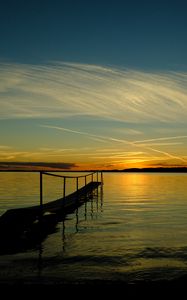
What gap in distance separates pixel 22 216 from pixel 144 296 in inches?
608

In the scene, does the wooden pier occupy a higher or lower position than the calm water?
higher

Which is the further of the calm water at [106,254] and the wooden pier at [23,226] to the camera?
the wooden pier at [23,226]

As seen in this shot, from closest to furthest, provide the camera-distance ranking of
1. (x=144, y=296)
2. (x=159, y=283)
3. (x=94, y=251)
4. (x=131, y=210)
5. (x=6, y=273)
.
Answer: (x=144, y=296) < (x=159, y=283) < (x=6, y=273) < (x=94, y=251) < (x=131, y=210)

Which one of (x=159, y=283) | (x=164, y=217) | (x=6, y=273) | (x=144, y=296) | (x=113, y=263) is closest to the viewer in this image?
(x=144, y=296)

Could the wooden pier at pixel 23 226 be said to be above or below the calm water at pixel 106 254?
above

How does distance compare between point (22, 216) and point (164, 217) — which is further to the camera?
point (164, 217)

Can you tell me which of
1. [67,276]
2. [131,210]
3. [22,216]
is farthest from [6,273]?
[131,210]

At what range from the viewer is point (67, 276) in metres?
13.8

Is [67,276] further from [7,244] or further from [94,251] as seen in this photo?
[7,244]

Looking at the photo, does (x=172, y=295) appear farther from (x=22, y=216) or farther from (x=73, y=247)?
(x=22, y=216)

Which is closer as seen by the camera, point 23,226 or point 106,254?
point 106,254

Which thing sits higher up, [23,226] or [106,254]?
[23,226]

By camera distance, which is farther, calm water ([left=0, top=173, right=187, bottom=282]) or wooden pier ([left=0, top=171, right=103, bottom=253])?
wooden pier ([left=0, top=171, right=103, bottom=253])

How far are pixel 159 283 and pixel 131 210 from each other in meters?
25.9
